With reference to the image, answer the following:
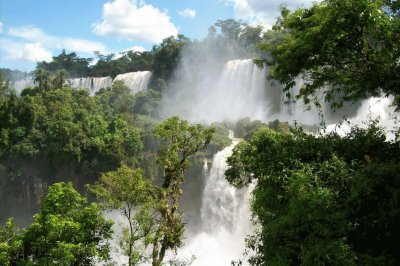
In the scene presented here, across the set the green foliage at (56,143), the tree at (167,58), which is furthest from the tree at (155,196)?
the tree at (167,58)

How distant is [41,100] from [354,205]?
3671 centimetres

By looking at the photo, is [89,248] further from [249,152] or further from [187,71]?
[187,71]

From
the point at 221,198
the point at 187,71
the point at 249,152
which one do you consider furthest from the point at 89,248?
the point at 187,71

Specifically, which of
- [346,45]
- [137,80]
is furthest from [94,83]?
[346,45]

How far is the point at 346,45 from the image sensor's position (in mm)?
9250

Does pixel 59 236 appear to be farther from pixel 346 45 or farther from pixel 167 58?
pixel 167 58

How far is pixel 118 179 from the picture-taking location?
13203mm

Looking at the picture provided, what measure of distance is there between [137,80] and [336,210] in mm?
58005

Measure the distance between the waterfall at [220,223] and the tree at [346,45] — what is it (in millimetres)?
Answer: 20398

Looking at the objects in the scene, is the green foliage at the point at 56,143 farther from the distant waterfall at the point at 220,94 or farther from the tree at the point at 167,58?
the tree at the point at 167,58

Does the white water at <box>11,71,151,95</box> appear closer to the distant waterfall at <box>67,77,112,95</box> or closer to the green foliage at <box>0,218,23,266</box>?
the distant waterfall at <box>67,77,112,95</box>

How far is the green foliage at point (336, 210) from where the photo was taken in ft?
26.9

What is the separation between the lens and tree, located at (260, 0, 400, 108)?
8539 mm

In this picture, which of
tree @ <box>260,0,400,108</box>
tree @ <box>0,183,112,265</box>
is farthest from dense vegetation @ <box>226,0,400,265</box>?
tree @ <box>0,183,112,265</box>
